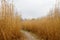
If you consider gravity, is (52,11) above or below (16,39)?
above

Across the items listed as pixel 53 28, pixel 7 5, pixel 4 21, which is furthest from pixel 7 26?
pixel 53 28

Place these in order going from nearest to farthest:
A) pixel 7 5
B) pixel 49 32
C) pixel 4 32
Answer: pixel 4 32, pixel 7 5, pixel 49 32

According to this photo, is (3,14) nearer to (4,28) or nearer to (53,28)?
(4,28)

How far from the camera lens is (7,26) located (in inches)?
239

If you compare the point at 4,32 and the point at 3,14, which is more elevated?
the point at 3,14

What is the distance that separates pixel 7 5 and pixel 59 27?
1752 mm

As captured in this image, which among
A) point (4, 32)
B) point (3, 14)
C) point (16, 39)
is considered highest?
point (3, 14)

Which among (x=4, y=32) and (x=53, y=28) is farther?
(x=53, y=28)

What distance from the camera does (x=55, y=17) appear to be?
21.3ft

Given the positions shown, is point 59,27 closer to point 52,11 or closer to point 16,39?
point 52,11

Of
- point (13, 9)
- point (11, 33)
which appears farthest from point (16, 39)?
point (13, 9)

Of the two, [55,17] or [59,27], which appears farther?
[55,17]

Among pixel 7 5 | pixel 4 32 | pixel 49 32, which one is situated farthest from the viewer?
pixel 49 32

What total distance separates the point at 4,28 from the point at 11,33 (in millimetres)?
534
